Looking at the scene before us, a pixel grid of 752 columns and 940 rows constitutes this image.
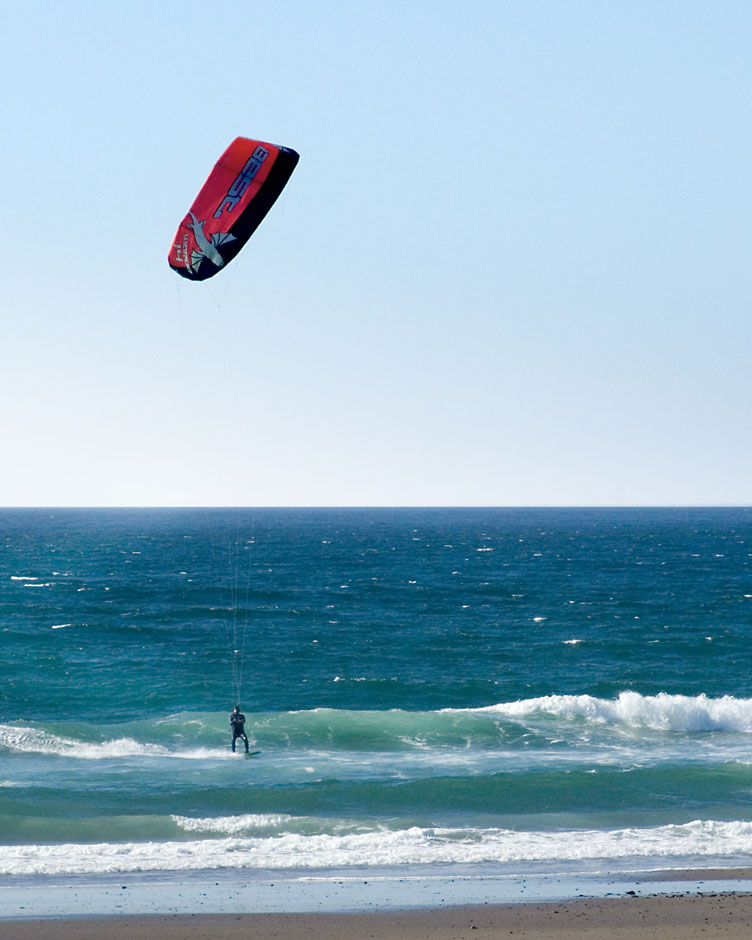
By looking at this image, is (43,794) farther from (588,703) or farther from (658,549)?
(658,549)

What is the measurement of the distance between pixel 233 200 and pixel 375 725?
19728 mm

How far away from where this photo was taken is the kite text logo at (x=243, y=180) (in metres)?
21.3

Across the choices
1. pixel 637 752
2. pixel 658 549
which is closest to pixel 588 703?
pixel 637 752

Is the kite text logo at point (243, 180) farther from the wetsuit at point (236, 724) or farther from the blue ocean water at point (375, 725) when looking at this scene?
the wetsuit at point (236, 724)

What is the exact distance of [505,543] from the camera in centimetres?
12938

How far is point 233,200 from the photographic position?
2152cm

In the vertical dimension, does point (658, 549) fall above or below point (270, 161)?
below

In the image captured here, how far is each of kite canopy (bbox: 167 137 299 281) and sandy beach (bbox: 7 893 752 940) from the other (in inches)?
519

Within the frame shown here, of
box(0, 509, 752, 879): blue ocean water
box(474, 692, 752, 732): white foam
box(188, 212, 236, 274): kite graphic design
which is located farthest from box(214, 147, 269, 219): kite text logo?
box(474, 692, 752, 732): white foam

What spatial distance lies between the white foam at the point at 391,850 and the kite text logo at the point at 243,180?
13728 mm

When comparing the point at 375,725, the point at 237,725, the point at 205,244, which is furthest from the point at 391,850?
the point at 205,244

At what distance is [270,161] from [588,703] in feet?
79.1

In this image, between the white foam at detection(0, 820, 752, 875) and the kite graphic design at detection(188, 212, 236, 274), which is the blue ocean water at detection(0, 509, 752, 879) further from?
the kite graphic design at detection(188, 212, 236, 274)

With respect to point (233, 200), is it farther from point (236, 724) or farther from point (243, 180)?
point (236, 724)
